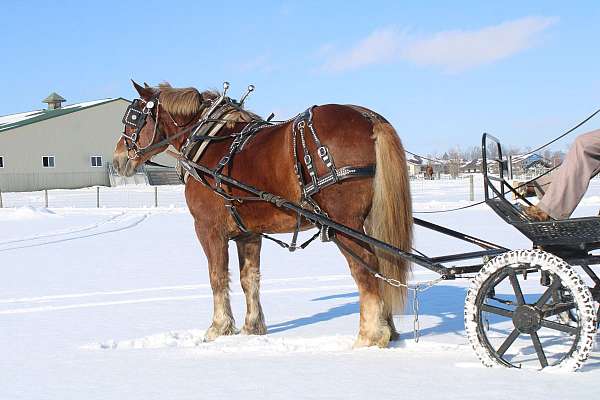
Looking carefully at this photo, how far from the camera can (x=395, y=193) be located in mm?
4797

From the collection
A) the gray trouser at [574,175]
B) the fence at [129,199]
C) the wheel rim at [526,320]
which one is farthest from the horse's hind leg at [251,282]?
the fence at [129,199]

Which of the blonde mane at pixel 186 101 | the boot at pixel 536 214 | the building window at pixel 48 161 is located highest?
the building window at pixel 48 161

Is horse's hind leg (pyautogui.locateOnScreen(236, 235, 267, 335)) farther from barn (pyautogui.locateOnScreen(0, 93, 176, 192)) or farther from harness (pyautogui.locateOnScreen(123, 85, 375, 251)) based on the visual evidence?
barn (pyautogui.locateOnScreen(0, 93, 176, 192))

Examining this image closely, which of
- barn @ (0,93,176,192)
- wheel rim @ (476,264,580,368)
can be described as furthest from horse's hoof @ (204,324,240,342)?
barn @ (0,93,176,192)

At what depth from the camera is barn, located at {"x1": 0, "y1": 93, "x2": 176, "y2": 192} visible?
43.2m

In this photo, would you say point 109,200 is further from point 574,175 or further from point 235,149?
point 574,175

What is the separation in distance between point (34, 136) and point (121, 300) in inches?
1585

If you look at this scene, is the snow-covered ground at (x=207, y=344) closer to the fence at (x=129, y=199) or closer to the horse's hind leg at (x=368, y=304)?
the horse's hind leg at (x=368, y=304)

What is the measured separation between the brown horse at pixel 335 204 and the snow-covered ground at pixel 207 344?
0.33 metres

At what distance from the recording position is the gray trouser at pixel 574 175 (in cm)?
391

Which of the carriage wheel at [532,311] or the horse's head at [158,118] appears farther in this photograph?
the horse's head at [158,118]

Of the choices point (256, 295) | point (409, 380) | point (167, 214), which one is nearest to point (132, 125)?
point (256, 295)

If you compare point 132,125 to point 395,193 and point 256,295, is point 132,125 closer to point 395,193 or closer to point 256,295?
point 256,295

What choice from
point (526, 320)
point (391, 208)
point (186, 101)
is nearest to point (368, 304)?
point (391, 208)
